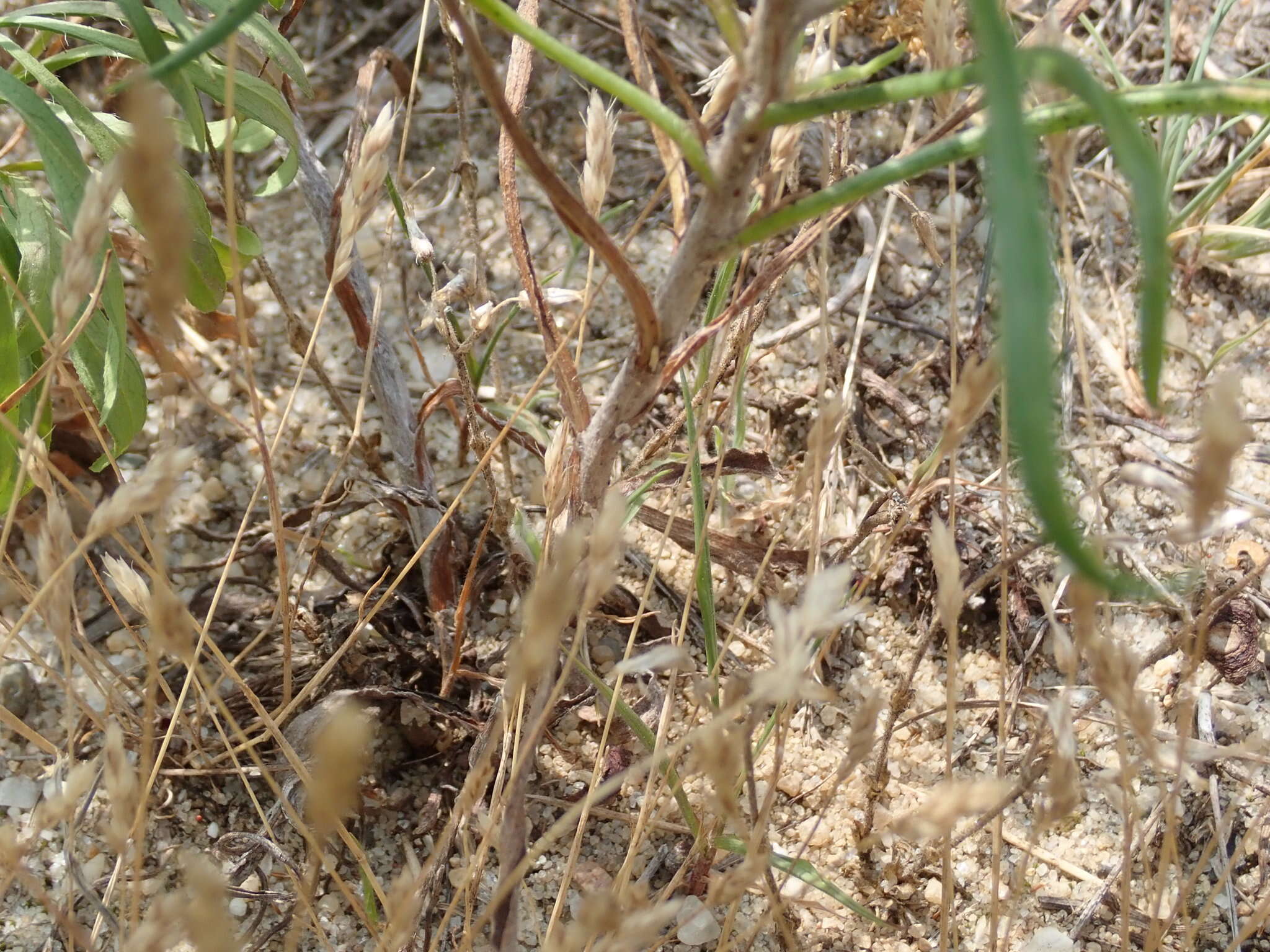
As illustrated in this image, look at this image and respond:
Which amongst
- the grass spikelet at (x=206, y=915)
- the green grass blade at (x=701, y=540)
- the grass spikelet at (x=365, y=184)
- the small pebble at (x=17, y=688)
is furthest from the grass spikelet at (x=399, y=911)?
the small pebble at (x=17, y=688)

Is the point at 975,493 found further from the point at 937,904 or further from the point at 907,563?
the point at 937,904

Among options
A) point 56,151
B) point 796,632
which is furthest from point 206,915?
point 56,151

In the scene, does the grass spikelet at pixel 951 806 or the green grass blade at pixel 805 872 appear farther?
the green grass blade at pixel 805 872

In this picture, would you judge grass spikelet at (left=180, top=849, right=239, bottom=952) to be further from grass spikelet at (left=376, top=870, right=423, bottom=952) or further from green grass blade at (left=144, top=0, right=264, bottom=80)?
green grass blade at (left=144, top=0, right=264, bottom=80)

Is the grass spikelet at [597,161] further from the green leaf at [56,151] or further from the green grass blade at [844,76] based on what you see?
the green leaf at [56,151]

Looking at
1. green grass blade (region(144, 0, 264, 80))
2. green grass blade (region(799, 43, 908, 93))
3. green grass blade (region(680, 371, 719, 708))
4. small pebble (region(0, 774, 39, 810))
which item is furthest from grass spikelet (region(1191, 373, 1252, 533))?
small pebble (region(0, 774, 39, 810))

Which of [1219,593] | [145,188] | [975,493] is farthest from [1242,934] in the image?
[145,188]
